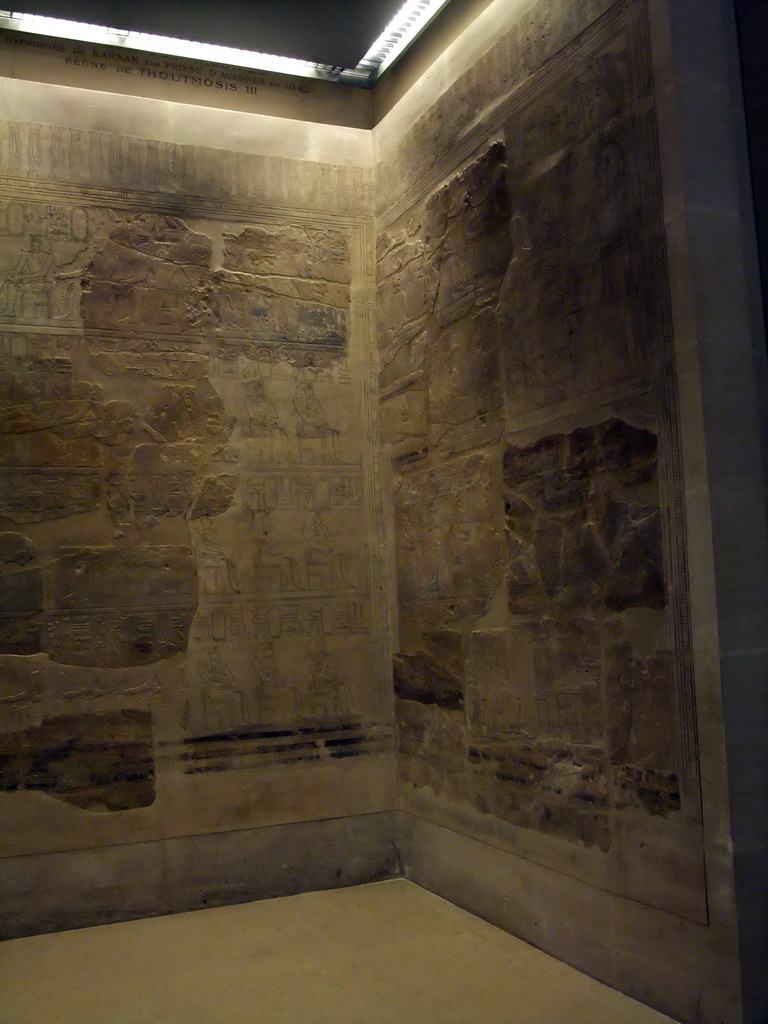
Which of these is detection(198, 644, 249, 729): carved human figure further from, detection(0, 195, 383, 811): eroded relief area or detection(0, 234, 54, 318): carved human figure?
detection(0, 234, 54, 318): carved human figure

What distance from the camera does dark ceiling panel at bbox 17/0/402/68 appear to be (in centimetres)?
496

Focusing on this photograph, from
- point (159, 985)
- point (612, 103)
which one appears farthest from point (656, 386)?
point (159, 985)

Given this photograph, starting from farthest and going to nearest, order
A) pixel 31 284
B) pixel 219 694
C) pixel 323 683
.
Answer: pixel 323 683
pixel 219 694
pixel 31 284

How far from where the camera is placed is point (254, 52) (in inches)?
215

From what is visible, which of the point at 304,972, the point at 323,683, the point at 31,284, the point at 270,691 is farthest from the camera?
the point at 323,683

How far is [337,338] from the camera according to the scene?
220 inches

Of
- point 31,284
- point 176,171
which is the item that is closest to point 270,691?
point 31,284

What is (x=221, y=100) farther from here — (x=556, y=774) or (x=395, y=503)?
(x=556, y=774)

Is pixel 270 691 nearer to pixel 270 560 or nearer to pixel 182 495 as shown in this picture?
pixel 270 560

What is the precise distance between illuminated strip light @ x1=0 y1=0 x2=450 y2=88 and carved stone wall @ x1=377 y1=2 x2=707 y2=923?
51 centimetres

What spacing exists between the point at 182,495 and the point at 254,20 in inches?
95.2

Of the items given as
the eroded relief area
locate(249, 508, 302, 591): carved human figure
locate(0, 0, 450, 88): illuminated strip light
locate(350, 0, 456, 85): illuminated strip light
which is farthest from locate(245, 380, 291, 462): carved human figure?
locate(350, 0, 456, 85): illuminated strip light

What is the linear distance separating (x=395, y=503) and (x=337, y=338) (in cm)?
97

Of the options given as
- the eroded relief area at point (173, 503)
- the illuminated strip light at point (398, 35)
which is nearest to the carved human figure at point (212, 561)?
the eroded relief area at point (173, 503)
